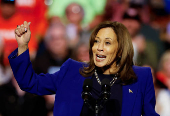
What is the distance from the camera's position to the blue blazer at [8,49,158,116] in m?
2.09

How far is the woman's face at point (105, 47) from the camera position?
2.29 meters

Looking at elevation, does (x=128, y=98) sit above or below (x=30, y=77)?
below

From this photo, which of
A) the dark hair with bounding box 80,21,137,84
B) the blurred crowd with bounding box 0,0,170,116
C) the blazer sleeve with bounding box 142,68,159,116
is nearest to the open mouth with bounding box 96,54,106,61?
the dark hair with bounding box 80,21,137,84

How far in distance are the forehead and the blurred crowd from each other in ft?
6.71

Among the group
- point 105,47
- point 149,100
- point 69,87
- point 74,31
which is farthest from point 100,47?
point 74,31

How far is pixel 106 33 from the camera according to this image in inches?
92.5

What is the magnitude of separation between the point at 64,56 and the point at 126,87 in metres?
2.50

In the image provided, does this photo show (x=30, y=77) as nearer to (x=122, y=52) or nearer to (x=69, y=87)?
(x=69, y=87)

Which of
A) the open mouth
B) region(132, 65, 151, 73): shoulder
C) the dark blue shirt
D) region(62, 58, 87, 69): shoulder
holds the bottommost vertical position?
the dark blue shirt

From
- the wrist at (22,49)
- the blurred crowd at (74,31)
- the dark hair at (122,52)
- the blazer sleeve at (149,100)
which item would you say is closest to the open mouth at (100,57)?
the dark hair at (122,52)

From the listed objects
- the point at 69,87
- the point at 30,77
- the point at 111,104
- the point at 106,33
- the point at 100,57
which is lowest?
the point at 111,104

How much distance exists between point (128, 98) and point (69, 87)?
1.50ft

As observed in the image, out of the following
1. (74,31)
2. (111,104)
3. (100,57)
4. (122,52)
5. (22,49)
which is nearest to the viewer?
(22,49)

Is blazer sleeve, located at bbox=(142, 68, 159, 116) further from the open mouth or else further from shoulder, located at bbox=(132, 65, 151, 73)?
the open mouth
